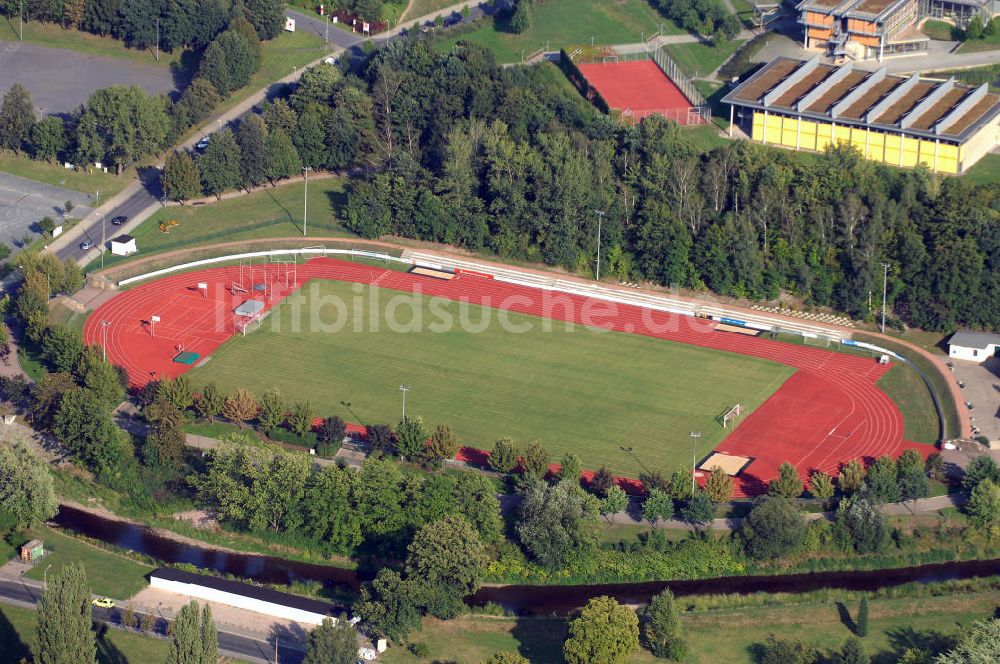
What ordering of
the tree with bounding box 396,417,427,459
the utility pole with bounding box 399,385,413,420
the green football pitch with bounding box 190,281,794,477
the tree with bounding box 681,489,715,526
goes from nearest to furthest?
the tree with bounding box 681,489,715,526 < the tree with bounding box 396,417,427,459 < the green football pitch with bounding box 190,281,794,477 < the utility pole with bounding box 399,385,413,420

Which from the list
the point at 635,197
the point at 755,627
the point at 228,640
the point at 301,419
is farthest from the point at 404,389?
the point at 635,197

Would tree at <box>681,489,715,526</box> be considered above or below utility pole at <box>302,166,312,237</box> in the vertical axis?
below

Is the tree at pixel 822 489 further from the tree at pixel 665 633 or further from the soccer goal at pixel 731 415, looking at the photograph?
the tree at pixel 665 633

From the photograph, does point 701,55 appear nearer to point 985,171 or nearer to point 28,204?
point 985,171

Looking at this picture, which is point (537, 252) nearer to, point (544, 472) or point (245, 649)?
point (544, 472)

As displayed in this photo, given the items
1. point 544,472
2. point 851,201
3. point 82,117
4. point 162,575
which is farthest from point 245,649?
point 82,117

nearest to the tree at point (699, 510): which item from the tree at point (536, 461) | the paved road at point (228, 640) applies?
the tree at point (536, 461)

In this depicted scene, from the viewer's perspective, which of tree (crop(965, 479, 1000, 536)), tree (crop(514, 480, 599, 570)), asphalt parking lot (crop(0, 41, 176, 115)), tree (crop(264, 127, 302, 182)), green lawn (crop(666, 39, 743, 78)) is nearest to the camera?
tree (crop(514, 480, 599, 570))

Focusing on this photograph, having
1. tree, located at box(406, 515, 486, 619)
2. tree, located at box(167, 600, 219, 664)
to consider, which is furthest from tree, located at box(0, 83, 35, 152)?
tree, located at box(167, 600, 219, 664)

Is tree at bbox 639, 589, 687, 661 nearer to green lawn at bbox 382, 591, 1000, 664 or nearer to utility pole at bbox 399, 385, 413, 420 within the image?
green lawn at bbox 382, 591, 1000, 664
